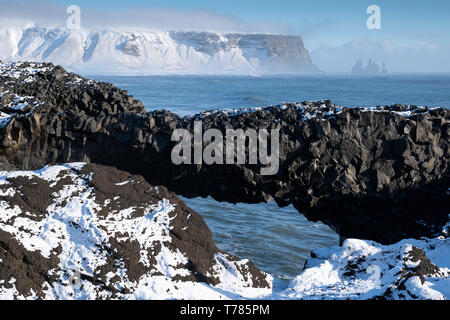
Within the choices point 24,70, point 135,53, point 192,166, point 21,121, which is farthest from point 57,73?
point 135,53

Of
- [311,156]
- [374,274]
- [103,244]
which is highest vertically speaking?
[311,156]

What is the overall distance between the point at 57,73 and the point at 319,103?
3.83m

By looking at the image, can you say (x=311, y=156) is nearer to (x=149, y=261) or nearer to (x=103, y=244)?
(x=149, y=261)

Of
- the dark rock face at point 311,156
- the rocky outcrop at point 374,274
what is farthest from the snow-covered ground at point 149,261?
the dark rock face at point 311,156

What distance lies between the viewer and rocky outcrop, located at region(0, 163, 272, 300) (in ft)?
10.2

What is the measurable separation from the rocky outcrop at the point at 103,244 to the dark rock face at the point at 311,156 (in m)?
0.86

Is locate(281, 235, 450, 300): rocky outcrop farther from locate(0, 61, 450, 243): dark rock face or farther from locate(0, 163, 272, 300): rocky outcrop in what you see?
locate(0, 61, 450, 243): dark rock face

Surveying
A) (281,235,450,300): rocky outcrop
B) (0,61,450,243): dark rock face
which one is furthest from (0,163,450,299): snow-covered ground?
(0,61,450,243): dark rock face

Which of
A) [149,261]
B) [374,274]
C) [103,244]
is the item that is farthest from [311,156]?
[103,244]

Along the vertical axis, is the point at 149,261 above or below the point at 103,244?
below

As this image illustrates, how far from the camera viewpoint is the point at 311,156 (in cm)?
442

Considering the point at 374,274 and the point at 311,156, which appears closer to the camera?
the point at 374,274

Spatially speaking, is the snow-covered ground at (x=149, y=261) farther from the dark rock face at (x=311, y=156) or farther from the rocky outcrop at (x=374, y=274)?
the dark rock face at (x=311, y=156)

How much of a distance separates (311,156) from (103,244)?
211 cm
